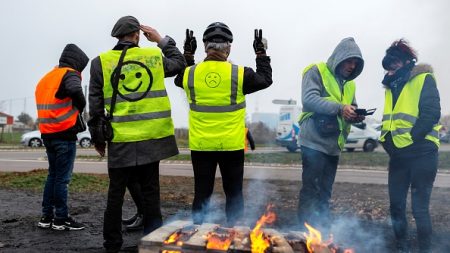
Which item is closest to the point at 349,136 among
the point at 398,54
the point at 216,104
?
the point at 398,54

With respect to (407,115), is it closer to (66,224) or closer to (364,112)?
(364,112)

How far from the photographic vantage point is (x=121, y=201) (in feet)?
13.5

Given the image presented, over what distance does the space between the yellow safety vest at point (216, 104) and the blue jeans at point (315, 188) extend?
834 millimetres

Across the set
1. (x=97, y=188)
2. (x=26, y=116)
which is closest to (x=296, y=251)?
(x=97, y=188)

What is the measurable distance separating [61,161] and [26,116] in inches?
2547

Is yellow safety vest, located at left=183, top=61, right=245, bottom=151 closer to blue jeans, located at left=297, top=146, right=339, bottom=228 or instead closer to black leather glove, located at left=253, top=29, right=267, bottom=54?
black leather glove, located at left=253, top=29, right=267, bottom=54

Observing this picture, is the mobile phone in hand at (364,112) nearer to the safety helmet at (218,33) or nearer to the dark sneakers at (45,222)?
the safety helmet at (218,33)

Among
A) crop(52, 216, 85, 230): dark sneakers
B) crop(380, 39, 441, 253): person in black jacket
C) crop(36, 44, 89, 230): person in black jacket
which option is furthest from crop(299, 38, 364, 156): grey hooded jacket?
crop(52, 216, 85, 230): dark sneakers

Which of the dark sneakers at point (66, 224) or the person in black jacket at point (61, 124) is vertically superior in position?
the person in black jacket at point (61, 124)

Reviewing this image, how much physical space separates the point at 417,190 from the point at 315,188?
3.16ft

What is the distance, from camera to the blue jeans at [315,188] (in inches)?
181

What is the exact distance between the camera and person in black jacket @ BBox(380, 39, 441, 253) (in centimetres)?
430

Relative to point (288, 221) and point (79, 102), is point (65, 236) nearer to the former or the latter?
point (79, 102)

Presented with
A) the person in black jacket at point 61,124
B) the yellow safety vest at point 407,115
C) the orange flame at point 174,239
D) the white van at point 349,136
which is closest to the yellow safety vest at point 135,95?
the orange flame at point 174,239
